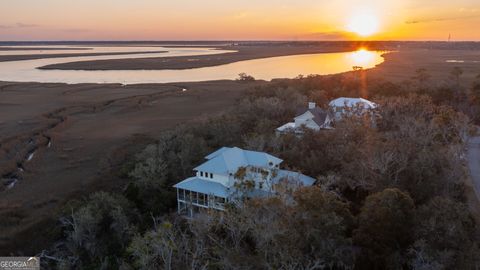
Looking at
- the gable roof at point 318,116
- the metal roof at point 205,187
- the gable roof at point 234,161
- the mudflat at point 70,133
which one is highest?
the gable roof at point 318,116

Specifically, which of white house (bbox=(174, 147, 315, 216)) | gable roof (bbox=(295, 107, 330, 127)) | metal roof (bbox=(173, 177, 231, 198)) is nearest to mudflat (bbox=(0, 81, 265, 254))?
metal roof (bbox=(173, 177, 231, 198))

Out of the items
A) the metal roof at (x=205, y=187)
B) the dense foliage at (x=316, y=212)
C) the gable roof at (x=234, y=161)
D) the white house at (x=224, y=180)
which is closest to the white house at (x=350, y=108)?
the dense foliage at (x=316, y=212)

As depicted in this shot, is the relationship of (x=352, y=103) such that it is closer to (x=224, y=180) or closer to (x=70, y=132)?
(x=224, y=180)

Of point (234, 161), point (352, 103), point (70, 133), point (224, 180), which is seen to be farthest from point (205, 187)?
point (70, 133)

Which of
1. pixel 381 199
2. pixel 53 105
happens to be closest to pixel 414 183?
pixel 381 199

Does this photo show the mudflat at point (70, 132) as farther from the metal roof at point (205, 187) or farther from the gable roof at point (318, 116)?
the gable roof at point (318, 116)

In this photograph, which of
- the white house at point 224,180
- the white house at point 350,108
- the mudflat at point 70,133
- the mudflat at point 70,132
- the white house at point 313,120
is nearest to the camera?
the white house at point 224,180
